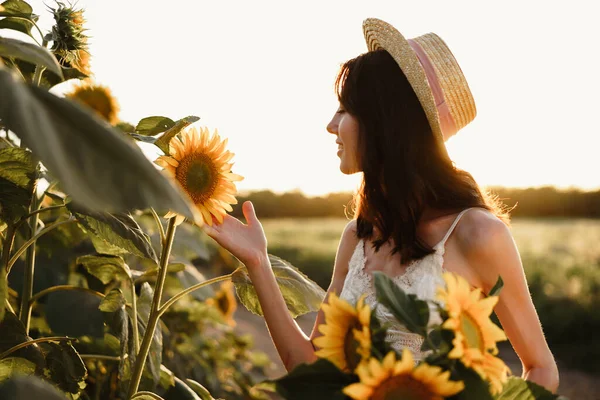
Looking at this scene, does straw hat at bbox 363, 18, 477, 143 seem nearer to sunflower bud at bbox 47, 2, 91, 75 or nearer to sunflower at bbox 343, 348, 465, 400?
sunflower bud at bbox 47, 2, 91, 75

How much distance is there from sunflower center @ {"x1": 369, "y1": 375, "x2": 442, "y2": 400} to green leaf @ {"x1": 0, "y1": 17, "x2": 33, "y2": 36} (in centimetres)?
85

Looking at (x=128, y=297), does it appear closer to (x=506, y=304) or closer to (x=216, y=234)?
(x=216, y=234)

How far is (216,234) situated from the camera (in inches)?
45.4

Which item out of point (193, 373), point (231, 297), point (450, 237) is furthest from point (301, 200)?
point (450, 237)

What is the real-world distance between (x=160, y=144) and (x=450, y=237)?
24.7 inches

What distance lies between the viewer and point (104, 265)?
1.25 meters

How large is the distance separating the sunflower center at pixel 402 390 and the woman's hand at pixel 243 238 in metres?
0.66

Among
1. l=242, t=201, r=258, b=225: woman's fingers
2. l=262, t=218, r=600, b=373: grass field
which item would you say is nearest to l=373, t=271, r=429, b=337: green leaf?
l=242, t=201, r=258, b=225: woman's fingers

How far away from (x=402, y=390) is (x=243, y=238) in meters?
0.73

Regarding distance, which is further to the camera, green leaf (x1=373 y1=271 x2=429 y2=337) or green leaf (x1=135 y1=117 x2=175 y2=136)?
green leaf (x1=135 y1=117 x2=175 y2=136)

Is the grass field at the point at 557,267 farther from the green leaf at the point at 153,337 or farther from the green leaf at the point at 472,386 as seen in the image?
the green leaf at the point at 472,386

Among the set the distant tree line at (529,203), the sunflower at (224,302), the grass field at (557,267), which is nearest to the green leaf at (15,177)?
the sunflower at (224,302)

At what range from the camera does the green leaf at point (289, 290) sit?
4.00 feet

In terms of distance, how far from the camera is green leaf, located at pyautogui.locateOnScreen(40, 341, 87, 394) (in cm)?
103
